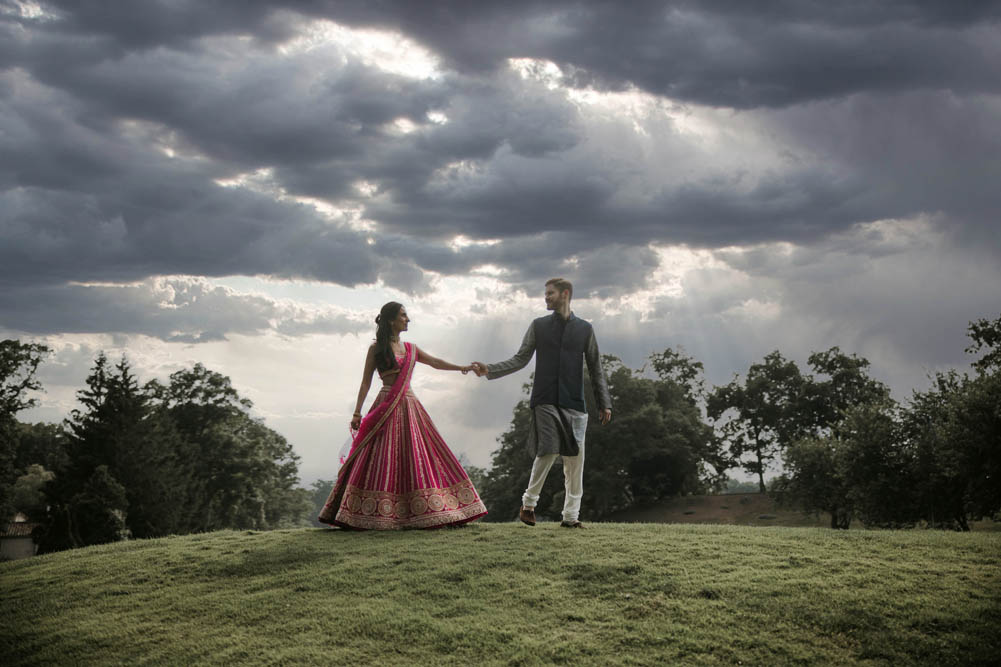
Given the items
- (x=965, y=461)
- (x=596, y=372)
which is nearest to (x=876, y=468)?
(x=965, y=461)

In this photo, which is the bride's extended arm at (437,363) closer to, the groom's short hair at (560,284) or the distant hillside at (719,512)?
the groom's short hair at (560,284)

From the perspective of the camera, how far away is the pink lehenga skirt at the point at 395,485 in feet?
41.8

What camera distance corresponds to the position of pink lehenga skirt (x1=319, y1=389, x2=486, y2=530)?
1274cm

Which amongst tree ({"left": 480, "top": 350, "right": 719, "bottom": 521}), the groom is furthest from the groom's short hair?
tree ({"left": 480, "top": 350, "right": 719, "bottom": 521})

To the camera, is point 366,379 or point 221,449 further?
point 221,449

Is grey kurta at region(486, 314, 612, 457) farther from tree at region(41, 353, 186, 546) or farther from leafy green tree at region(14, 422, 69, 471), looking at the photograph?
leafy green tree at region(14, 422, 69, 471)

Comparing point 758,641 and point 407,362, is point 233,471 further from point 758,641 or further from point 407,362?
point 758,641

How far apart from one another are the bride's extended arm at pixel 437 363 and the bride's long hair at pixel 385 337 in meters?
0.62

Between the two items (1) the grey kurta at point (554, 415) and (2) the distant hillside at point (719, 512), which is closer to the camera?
(1) the grey kurta at point (554, 415)

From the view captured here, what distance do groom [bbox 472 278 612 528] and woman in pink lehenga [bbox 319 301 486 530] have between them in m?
1.39

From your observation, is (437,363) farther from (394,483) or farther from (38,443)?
(38,443)

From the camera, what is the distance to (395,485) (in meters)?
12.8

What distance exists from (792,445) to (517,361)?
4250 cm

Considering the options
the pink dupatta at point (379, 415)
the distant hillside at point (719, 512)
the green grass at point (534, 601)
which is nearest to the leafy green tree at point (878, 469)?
the distant hillside at point (719, 512)
